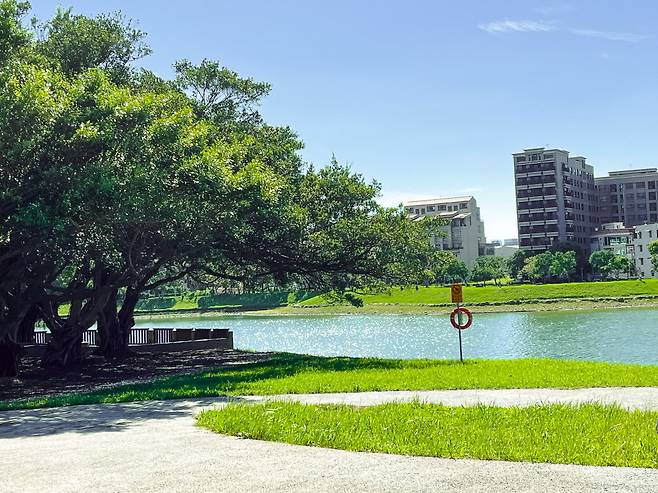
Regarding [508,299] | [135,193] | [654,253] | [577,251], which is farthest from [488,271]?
[135,193]

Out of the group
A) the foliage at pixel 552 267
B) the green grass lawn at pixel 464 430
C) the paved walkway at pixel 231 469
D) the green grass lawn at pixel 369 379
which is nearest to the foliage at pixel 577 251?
the foliage at pixel 552 267

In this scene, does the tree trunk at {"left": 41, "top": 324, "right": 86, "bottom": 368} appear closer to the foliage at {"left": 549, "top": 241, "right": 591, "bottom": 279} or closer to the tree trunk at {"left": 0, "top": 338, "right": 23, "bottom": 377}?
the tree trunk at {"left": 0, "top": 338, "right": 23, "bottom": 377}

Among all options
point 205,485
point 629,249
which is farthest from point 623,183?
point 205,485

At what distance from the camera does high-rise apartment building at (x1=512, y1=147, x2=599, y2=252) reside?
137625mm

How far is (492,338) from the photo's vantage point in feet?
171

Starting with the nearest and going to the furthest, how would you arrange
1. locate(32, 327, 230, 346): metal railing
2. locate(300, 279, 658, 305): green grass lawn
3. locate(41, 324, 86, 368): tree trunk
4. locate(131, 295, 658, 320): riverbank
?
locate(41, 324, 86, 368): tree trunk → locate(32, 327, 230, 346): metal railing → locate(131, 295, 658, 320): riverbank → locate(300, 279, 658, 305): green grass lawn

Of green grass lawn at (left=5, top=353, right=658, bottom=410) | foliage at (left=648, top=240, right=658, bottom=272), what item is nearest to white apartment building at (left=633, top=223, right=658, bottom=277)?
foliage at (left=648, top=240, right=658, bottom=272)

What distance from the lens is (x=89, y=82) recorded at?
19.6 m

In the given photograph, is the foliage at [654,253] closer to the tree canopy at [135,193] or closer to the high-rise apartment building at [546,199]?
the high-rise apartment building at [546,199]

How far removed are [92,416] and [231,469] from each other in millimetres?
6587

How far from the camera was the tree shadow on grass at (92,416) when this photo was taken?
1299 cm

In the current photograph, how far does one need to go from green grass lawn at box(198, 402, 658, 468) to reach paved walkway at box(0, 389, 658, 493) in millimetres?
385

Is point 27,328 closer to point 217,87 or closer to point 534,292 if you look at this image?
point 217,87

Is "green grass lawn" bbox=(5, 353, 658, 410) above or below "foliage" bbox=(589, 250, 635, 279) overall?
below
